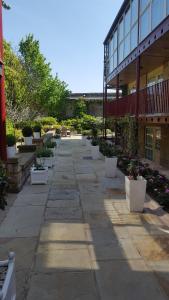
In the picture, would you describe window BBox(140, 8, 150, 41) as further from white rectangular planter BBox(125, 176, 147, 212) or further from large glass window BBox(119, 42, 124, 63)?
white rectangular planter BBox(125, 176, 147, 212)

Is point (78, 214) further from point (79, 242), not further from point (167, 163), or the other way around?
point (167, 163)

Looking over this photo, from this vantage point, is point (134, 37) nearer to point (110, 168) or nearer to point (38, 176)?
point (110, 168)

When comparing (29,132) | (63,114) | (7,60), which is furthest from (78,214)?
(63,114)

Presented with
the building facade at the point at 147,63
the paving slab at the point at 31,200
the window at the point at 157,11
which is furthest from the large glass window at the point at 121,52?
the paving slab at the point at 31,200

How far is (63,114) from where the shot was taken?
42906 mm

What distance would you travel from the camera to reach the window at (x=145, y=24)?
11406mm

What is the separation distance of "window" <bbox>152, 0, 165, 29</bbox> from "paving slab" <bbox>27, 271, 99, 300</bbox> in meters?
8.26

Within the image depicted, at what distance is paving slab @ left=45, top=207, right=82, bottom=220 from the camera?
639 centimetres

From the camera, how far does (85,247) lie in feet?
16.1

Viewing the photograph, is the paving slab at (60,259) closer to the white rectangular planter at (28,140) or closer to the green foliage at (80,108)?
the white rectangular planter at (28,140)

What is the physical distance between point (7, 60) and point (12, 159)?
20.7 metres

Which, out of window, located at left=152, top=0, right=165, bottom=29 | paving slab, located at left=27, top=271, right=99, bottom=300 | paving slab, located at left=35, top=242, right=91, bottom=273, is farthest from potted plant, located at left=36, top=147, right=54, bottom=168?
paving slab, located at left=27, top=271, right=99, bottom=300

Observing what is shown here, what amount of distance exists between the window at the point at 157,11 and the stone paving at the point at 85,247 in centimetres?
558

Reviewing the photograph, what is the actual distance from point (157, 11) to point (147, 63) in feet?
13.6
